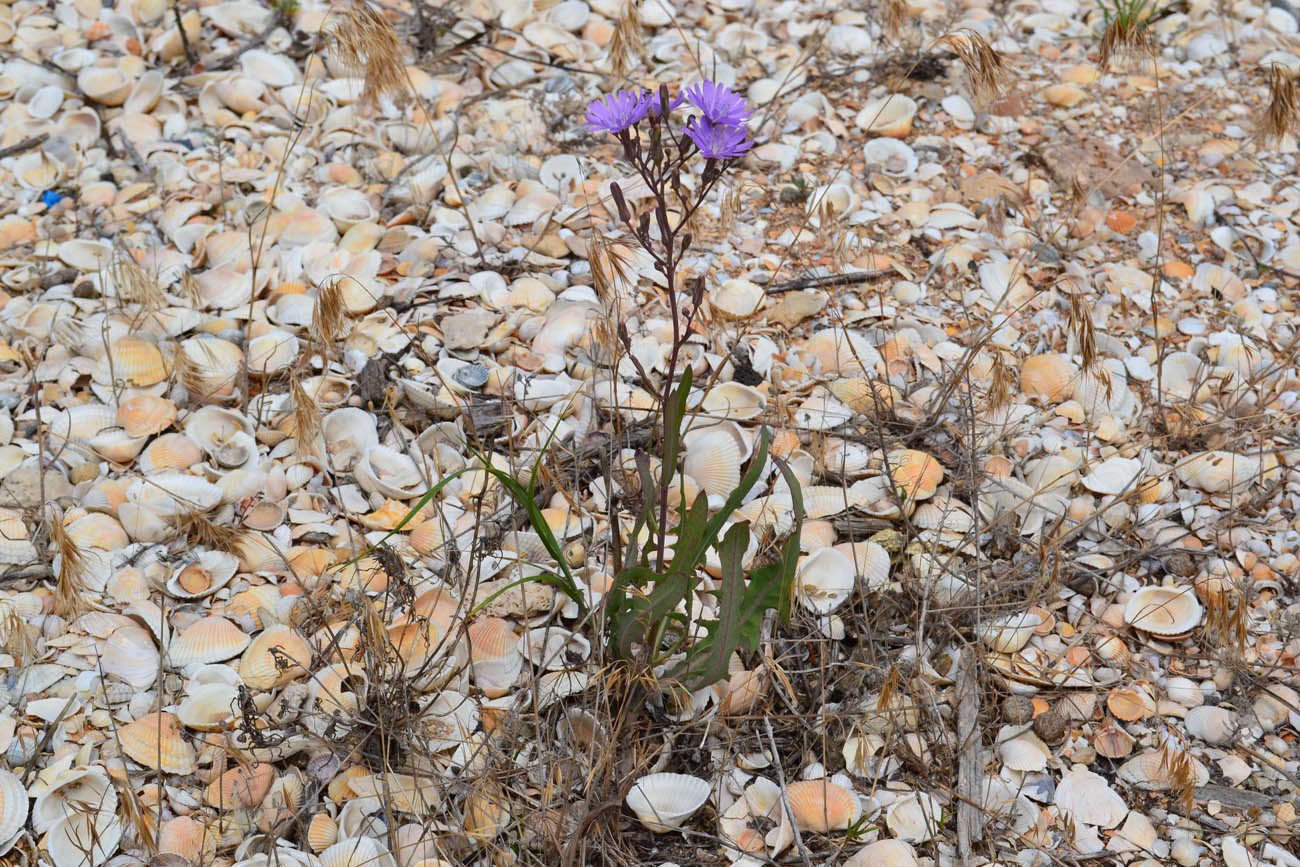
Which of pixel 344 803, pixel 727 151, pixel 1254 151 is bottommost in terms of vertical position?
pixel 344 803

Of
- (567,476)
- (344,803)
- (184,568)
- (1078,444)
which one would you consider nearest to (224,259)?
(184,568)

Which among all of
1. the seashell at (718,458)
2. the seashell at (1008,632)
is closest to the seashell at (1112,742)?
the seashell at (1008,632)

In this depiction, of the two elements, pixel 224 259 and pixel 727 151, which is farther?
pixel 224 259

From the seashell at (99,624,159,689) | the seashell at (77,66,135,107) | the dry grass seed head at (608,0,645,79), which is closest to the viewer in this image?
the seashell at (99,624,159,689)

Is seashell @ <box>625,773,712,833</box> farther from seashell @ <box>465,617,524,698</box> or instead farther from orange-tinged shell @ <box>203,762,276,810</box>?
orange-tinged shell @ <box>203,762,276,810</box>

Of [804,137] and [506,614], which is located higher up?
[804,137]

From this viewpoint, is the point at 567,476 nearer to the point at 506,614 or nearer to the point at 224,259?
the point at 506,614

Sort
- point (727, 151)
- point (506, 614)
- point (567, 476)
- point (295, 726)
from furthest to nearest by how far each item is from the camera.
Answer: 1. point (567, 476)
2. point (506, 614)
3. point (295, 726)
4. point (727, 151)

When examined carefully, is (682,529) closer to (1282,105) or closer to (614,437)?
(614,437)

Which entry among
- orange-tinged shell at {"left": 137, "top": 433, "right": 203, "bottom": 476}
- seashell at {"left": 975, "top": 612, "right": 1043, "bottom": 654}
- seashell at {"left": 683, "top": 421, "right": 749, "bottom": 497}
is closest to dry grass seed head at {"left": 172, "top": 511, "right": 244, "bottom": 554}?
orange-tinged shell at {"left": 137, "top": 433, "right": 203, "bottom": 476}
